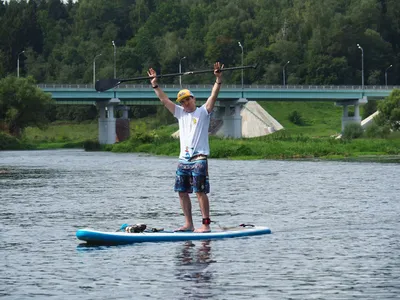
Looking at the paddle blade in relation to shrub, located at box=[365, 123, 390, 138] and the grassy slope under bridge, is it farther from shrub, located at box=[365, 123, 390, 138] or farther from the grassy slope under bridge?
shrub, located at box=[365, 123, 390, 138]

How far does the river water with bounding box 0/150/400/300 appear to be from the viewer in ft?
52.9

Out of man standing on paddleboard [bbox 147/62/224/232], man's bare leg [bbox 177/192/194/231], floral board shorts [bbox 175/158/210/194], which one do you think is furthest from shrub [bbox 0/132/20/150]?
man standing on paddleboard [bbox 147/62/224/232]

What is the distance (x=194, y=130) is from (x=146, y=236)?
2.27 meters

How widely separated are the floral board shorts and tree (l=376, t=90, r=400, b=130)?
8621 cm

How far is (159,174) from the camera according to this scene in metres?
52.9

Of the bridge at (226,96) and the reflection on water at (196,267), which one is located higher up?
the bridge at (226,96)

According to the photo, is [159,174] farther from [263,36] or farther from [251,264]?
[263,36]

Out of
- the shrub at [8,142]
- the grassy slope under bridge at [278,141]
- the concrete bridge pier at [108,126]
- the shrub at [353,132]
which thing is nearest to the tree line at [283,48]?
the grassy slope under bridge at [278,141]

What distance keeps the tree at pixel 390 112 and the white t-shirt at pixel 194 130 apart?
283 feet

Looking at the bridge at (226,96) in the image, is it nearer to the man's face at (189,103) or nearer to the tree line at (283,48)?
the tree line at (283,48)

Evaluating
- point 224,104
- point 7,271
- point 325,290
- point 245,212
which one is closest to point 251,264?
point 325,290

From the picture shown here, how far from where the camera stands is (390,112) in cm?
10831

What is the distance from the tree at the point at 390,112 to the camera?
10650cm

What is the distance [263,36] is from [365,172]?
453 ft
